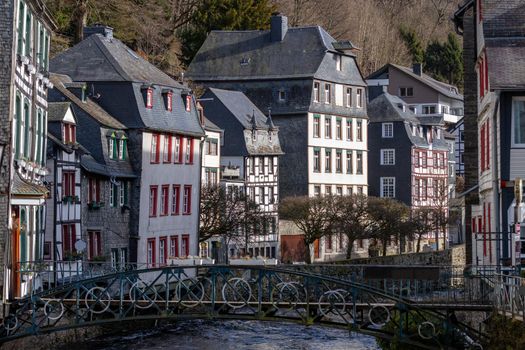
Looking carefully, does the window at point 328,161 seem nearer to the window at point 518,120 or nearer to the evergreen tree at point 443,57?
the window at point 518,120

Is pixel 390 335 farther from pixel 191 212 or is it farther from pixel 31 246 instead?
pixel 191 212

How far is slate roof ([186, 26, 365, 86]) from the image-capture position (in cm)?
8212

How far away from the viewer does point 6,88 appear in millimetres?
32469

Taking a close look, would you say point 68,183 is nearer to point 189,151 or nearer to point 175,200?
point 175,200

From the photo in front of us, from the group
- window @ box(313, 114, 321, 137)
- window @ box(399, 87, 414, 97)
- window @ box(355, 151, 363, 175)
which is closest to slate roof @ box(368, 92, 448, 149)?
window @ box(355, 151, 363, 175)

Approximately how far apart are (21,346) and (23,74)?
6550 millimetres

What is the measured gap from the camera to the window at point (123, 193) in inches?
2109

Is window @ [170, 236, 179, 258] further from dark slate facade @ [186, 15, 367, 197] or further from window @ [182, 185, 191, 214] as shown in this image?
dark slate facade @ [186, 15, 367, 197]

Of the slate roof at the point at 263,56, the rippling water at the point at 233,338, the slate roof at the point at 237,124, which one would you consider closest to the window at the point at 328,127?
the slate roof at the point at 263,56

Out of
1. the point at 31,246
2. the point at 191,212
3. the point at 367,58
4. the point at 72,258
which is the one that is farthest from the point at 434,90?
the point at 31,246

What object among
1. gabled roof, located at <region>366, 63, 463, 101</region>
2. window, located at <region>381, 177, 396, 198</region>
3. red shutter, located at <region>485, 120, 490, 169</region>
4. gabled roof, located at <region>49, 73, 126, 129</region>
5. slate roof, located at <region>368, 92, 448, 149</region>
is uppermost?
gabled roof, located at <region>366, 63, 463, 101</region>

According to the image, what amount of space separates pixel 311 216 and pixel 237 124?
19.7 feet

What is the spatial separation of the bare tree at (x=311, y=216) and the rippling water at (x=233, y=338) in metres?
24.2

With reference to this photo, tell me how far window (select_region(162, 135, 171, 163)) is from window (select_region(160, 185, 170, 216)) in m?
1.09
